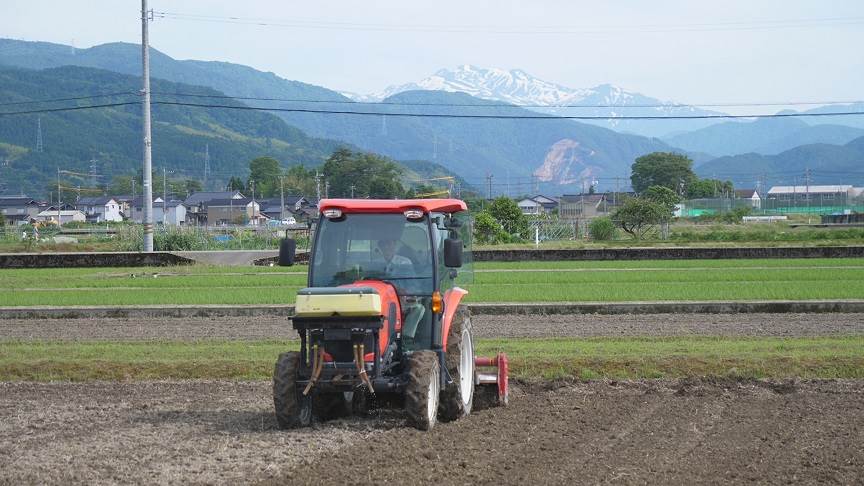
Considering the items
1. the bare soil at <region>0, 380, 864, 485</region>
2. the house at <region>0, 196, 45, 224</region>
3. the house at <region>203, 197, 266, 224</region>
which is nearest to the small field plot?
the bare soil at <region>0, 380, 864, 485</region>

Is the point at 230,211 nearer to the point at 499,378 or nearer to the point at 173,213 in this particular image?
the point at 173,213

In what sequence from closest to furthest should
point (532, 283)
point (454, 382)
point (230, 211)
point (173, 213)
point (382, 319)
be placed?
point (382, 319), point (454, 382), point (532, 283), point (230, 211), point (173, 213)

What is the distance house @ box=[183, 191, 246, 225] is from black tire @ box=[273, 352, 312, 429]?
11065 cm

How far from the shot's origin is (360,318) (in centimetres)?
986

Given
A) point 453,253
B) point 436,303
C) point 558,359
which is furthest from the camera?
point 558,359

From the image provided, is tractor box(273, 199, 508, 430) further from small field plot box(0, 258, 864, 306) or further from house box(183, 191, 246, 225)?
house box(183, 191, 246, 225)

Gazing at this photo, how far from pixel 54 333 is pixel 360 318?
12.9m

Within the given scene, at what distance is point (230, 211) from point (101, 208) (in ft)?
130

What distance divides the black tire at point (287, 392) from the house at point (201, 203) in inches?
4356

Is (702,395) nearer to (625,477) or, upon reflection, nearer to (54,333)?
(625,477)

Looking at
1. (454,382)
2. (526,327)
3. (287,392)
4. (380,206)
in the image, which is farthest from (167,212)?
(287,392)

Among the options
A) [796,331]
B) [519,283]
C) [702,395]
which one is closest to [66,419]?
Answer: [702,395]

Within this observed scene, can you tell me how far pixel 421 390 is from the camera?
9.98m

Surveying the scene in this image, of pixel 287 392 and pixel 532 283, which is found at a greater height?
pixel 287 392
